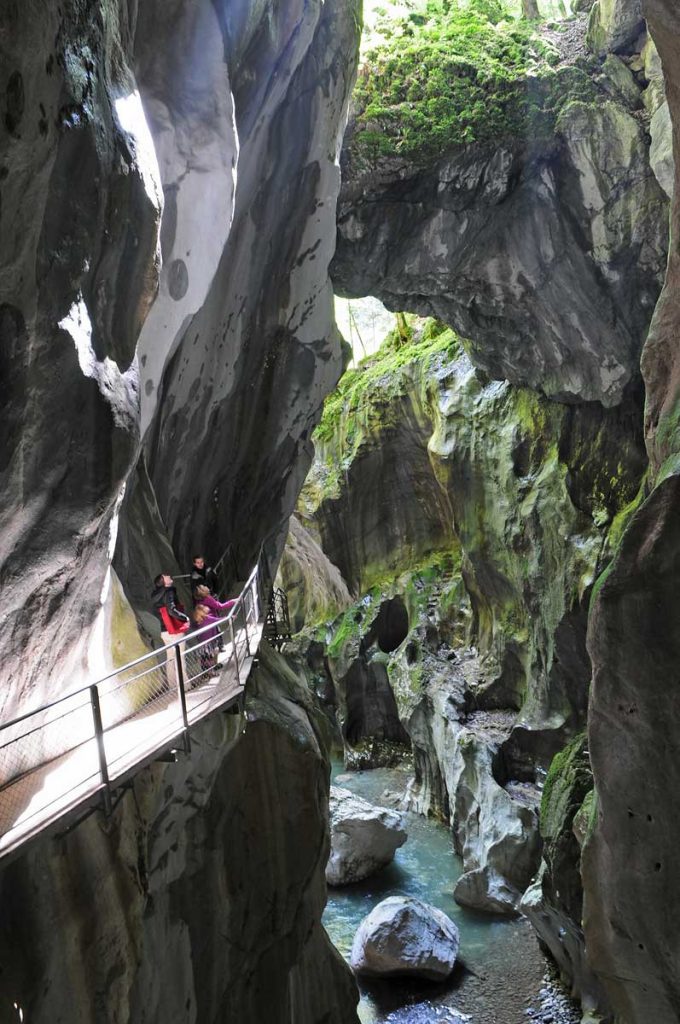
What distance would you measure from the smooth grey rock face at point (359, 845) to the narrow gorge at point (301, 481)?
100 mm

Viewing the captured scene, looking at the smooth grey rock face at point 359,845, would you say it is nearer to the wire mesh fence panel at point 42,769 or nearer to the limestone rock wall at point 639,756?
the limestone rock wall at point 639,756

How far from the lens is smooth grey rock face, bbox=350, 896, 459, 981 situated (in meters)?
14.1

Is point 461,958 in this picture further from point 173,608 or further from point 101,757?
point 101,757

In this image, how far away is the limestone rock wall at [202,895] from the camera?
5.70 meters

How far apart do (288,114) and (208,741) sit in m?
9.57

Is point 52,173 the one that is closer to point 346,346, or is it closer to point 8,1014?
point 8,1014

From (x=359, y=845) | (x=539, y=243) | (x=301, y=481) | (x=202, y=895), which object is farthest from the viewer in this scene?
(x=359, y=845)

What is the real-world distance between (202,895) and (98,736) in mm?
4867

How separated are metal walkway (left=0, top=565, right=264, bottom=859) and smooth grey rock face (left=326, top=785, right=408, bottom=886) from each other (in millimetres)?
11357

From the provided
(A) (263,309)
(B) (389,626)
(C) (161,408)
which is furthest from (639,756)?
(B) (389,626)

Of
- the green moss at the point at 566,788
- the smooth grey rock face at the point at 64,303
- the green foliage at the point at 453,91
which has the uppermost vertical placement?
the green foliage at the point at 453,91

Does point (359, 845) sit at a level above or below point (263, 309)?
below

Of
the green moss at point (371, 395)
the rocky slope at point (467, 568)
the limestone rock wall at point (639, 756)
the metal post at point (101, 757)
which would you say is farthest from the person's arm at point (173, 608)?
the green moss at point (371, 395)

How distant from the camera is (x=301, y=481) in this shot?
688 inches
